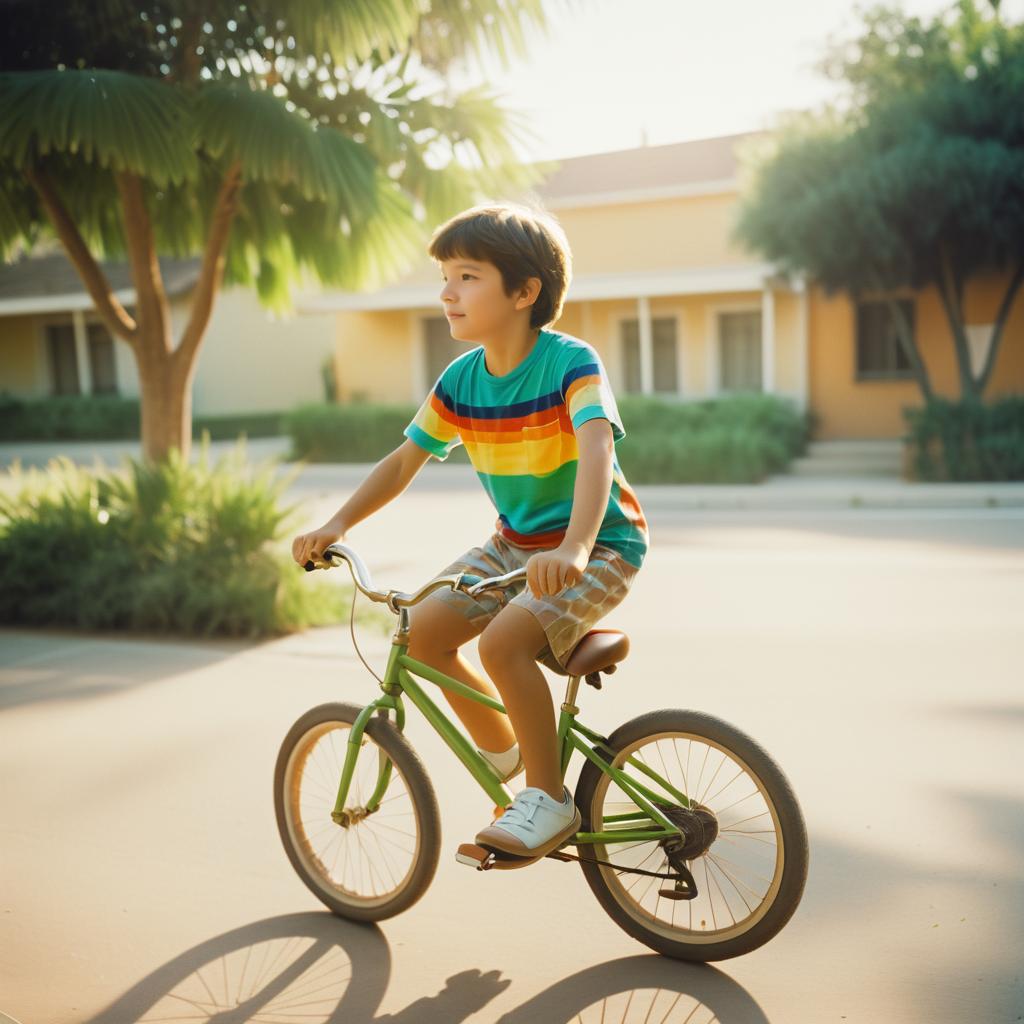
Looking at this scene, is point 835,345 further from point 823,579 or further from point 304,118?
point 304,118

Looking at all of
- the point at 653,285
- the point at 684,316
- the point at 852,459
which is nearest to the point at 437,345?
the point at 684,316

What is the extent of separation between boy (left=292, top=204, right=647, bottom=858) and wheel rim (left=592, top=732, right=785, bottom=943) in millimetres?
244

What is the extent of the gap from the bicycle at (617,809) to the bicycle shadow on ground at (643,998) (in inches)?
2.9

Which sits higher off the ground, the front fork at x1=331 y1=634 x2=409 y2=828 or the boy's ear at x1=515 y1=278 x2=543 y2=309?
the boy's ear at x1=515 y1=278 x2=543 y2=309

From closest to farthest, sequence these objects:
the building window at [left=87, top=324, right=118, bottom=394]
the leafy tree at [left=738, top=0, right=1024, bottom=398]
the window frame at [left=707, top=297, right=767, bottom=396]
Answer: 1. the leafy tree at [left=738, top=0, right=1024, bottom=398]
2. the window frame at [left=707, top=297, right=767, bottom=396]
3. the building window at [left=87, top=324, right=118, bottom=394]

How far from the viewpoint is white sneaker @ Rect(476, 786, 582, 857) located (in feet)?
8.95

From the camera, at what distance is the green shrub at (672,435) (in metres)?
16.6

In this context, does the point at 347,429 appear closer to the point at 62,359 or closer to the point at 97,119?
the point at 62,359

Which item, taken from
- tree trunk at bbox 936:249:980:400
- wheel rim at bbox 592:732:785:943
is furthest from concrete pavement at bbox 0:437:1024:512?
wheel rim at bbox 592:732:785:943

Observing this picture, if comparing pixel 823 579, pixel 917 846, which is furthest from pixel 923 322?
pixel 917 846

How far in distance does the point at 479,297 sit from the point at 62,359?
3206 cm

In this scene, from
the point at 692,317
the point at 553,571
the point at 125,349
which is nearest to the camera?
the point at 553,571

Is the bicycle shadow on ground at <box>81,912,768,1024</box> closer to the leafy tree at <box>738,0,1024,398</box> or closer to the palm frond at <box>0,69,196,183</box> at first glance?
the palm frond at <box>0,69,196,183</box>

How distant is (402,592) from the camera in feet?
9.58
